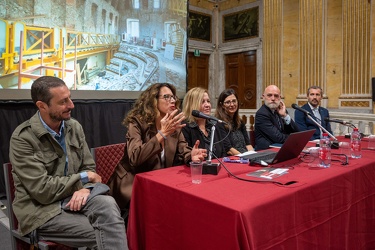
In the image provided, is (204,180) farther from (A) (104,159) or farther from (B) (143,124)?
(A) (104,159)

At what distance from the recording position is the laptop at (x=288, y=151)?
192cm

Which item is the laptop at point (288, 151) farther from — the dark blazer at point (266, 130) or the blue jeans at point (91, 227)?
the dark blazer at point (266, 130)

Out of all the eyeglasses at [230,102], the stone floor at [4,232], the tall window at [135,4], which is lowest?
the stone floor at [4,232]

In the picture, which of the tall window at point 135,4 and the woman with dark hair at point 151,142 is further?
the tall window at point 135,4

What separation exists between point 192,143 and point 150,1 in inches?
158

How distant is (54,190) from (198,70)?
30.4 ft

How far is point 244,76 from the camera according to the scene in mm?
10250

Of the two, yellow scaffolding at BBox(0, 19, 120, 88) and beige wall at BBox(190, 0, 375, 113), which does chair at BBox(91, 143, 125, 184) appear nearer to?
yellow scaffolding at BBox(0, 19, 120, 88)

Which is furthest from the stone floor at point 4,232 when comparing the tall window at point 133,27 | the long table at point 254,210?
the tall window at point 133,27

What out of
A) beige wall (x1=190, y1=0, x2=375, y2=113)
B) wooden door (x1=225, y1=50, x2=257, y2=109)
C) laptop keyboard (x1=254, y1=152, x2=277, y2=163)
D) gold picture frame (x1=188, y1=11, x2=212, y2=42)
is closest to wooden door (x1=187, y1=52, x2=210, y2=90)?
gold picture frame (x1=188, y1=11, x2=212, y2=42)

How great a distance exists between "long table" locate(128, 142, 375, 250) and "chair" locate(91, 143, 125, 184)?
0.69m

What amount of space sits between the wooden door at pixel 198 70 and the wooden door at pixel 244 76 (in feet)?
2.61

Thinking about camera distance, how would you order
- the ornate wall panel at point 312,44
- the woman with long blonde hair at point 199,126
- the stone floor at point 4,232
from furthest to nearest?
the ornate wall panel at point 312,44 < the woman with long blonde hair at point 199,126 < the stone floor at point 4,232

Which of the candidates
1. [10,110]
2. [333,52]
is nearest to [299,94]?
[333,52]
